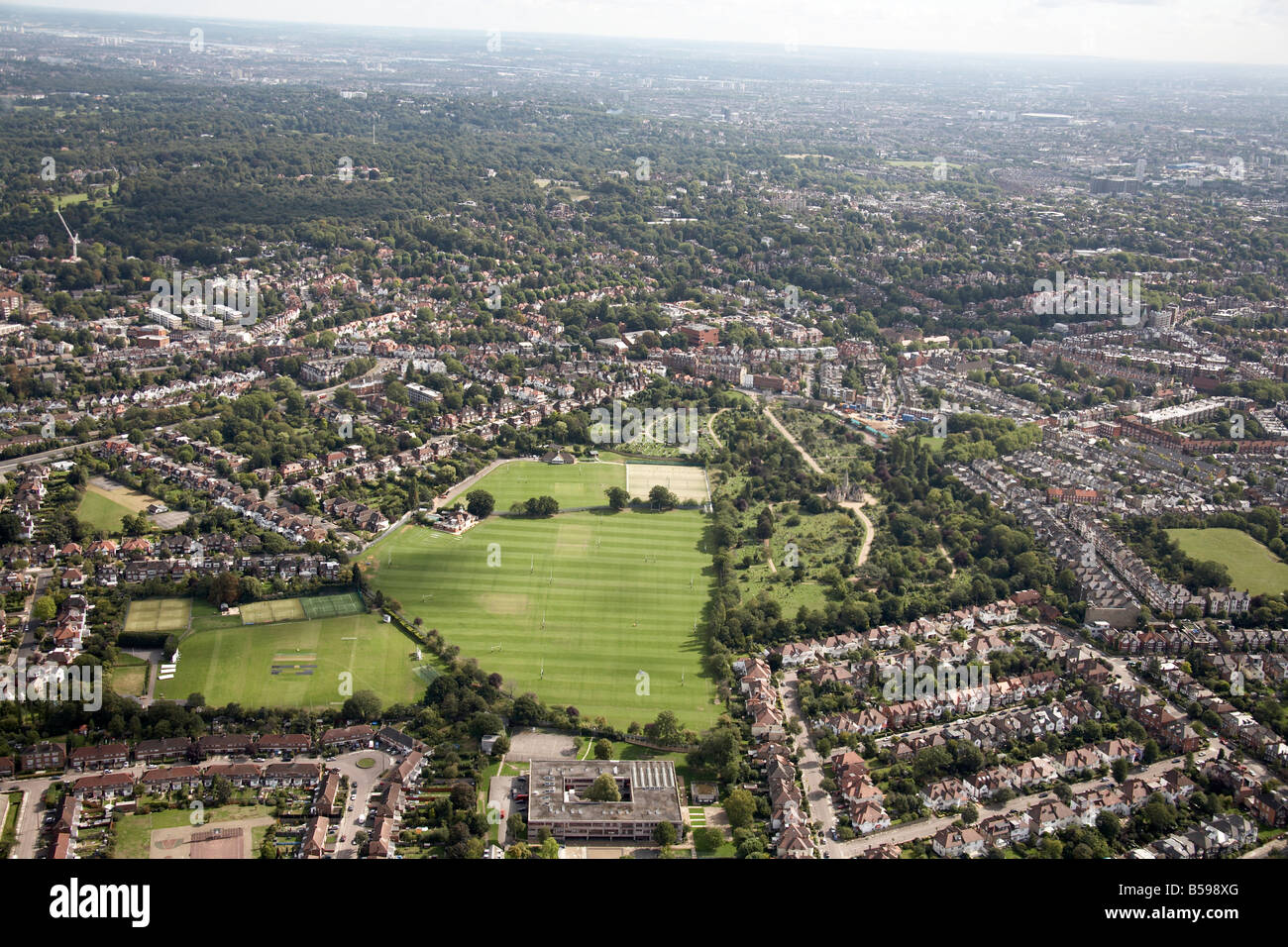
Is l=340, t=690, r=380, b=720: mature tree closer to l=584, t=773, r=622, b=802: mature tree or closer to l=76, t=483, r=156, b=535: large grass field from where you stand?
l=584, t=773, r=622, b=802: mature tree

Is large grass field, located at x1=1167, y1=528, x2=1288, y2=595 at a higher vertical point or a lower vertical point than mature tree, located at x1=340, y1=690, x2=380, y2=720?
higher

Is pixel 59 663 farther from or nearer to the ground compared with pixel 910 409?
nearer to the ground

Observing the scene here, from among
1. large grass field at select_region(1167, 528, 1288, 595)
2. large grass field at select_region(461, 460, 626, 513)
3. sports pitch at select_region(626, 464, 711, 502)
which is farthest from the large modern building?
large grass field at select_region(1167, 528, 1288, 595)

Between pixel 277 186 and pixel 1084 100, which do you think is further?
pixel 1084 100

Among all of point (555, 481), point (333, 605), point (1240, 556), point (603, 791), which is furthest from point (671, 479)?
point (603, 791)

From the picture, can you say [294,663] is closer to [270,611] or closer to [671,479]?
[270,611]
